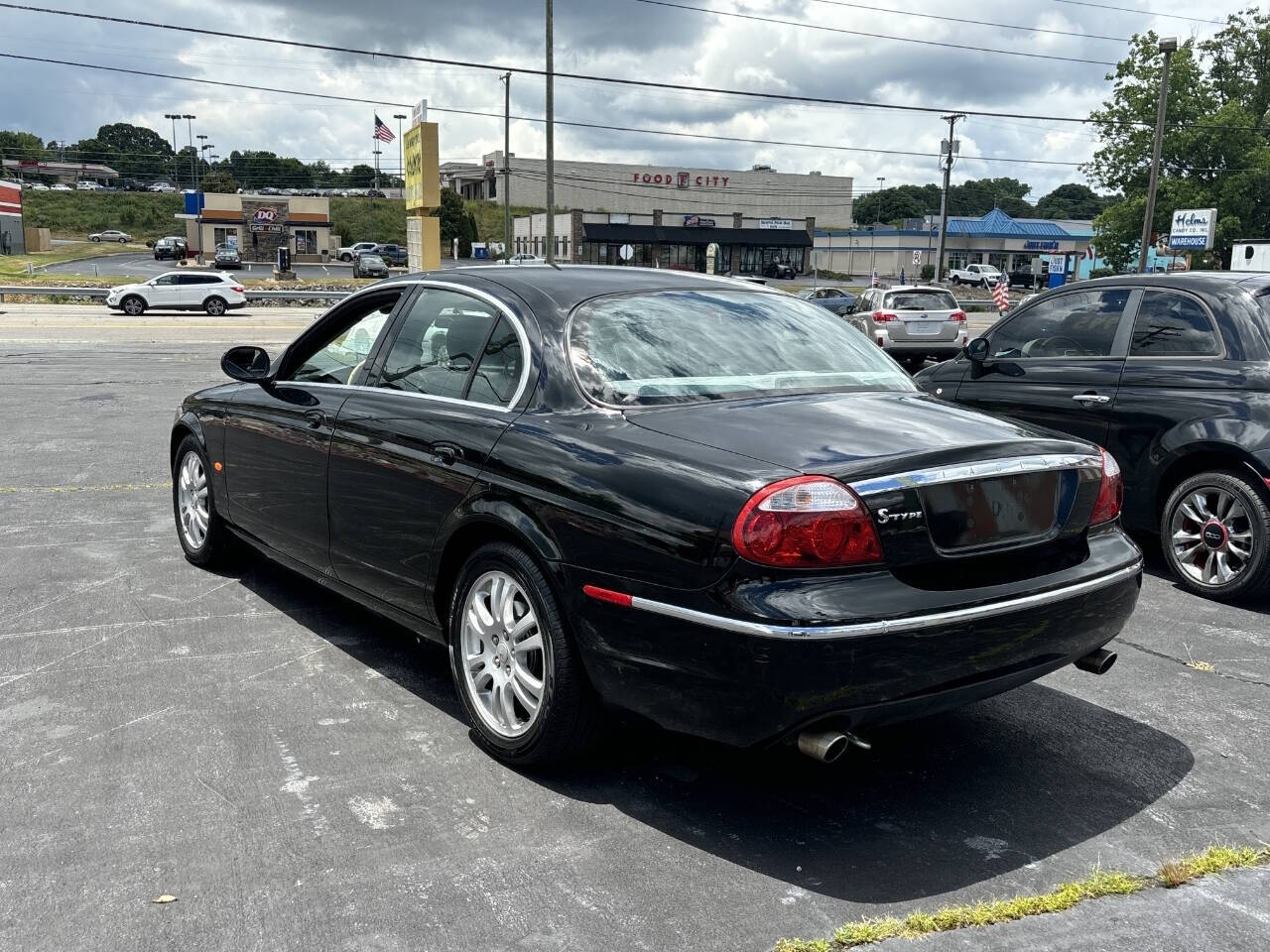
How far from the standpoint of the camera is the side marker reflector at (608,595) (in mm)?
3166

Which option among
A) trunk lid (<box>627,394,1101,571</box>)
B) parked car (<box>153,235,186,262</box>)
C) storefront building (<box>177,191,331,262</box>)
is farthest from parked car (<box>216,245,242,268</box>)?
trunk lid (<box>627,394,1101,571</box>)

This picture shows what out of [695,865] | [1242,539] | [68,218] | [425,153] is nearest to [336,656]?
[695,865]

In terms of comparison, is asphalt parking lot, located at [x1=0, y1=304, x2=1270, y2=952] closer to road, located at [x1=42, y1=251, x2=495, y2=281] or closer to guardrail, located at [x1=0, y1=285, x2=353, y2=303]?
guardrail, located at [x1=0, y1=285, x2=353, y2=303]

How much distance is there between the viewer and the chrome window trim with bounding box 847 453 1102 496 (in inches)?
119

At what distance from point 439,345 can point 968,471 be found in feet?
7.05

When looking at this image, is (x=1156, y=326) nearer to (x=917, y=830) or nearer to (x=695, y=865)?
(x=917, y=830)

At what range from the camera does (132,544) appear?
6.64 metres

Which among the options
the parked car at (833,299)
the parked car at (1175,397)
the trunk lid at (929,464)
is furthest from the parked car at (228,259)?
the trunk lid at (929,464)

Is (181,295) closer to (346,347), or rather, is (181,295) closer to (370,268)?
(370,268)

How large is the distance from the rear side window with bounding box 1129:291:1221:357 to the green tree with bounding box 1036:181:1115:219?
172m

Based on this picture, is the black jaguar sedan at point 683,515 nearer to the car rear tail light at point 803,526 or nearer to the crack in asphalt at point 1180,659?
the car rear tail light at point 803,526

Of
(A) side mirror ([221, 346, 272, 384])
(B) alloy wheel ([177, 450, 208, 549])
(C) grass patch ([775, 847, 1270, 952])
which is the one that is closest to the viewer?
(C) grass patch ([775, 847, 1270, 952])

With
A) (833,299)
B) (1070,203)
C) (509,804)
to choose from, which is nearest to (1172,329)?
(509,804)

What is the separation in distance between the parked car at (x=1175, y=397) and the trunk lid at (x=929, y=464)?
2581mm
